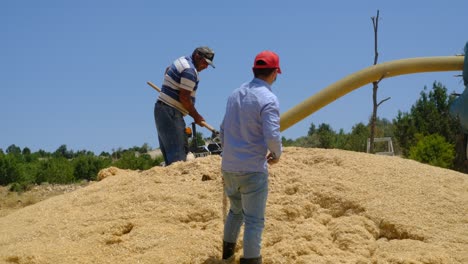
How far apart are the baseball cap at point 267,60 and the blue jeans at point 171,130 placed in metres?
2.50

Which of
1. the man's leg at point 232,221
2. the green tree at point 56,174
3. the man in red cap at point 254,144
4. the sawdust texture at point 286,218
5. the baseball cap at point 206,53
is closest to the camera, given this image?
the man in red cap at point 254,144

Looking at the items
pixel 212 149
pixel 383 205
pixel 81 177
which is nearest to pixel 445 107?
pixel 81 177

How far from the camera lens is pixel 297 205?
4668mm

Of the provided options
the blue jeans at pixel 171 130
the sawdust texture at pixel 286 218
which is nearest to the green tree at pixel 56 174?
the blue jeans at pixel 171 130

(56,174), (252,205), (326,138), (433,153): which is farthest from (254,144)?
(326,138)

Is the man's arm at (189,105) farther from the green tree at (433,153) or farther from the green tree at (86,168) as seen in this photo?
the green tree at (86,168)

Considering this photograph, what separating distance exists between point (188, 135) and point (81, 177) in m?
14.3

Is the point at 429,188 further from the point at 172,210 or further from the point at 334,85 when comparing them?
the point at 172,210

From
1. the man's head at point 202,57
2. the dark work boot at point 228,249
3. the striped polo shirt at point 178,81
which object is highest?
the man's head at point 202,57

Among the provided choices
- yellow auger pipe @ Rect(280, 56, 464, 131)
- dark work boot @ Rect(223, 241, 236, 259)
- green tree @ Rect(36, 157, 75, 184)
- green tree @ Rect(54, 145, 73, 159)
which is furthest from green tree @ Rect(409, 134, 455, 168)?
green tree @ Rect(54, 145, 73, 159)

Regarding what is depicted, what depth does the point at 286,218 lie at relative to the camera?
4590mm

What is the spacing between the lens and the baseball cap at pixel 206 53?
632 centimetres

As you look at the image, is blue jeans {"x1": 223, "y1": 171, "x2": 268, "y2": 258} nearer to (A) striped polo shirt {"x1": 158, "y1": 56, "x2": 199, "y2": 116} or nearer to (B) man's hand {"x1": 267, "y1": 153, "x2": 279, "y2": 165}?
(B) man's hand {"x1": 267, "y1": 153, "x2": 279, "y2": 165}

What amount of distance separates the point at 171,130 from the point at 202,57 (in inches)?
32.9
